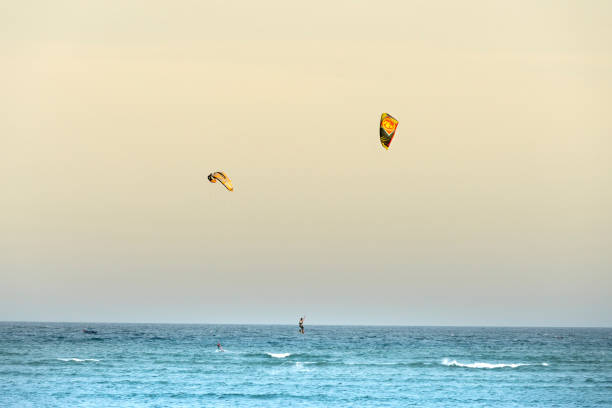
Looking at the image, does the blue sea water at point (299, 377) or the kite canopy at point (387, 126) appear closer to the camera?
the kite canopy at point (387, 126)

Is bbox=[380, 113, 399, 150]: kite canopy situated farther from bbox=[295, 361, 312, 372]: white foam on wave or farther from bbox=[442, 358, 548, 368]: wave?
bbox=[442, 358, 548, 368]: wave

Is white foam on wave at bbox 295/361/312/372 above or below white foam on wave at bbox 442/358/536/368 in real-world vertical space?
below

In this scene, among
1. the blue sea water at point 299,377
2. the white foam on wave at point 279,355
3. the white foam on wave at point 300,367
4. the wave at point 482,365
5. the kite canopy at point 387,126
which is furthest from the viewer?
the white foam on wave at point 279,355

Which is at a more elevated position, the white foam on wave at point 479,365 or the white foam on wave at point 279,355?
the white foam on wave at point 279,355

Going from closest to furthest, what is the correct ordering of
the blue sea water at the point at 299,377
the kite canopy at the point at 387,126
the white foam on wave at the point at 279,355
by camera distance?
the kite canopy at the point at 387,126 → the blue sea water at the point at 299,377 → the white foam on wave at the point at 279,355

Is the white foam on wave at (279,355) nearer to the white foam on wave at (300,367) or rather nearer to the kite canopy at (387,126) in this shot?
the white foam on wave at (300,367)

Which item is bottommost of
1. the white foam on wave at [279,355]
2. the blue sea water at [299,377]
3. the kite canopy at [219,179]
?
the blue sea water at [299,377]

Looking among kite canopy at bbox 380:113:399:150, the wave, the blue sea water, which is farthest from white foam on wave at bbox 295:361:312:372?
kite canopy at bbox 380:113:399:150

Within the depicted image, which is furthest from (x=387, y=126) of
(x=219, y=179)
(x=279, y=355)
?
(x=279, y=355)

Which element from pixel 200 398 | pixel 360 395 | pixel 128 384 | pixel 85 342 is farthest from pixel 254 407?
pixel 85 342

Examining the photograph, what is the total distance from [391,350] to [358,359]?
410 inches

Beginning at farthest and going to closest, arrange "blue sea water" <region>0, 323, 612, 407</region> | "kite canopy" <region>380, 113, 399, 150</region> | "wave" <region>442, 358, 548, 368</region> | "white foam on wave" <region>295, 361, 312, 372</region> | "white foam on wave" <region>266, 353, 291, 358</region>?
"white foam on wave" <region>266, 353, 291, 358</region>, "wave" <region>442, 358, 548, 368</region>, "white foam on wave" <region>295, 361, 312, 372</region>, "blue sea water" <region>0, 323, 612, 407</region>, "kite canopy" <region>380, 113, 399, 150</region>

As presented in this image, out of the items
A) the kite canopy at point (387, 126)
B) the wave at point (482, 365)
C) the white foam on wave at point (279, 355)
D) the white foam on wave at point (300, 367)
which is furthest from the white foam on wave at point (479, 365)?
the kite canopy at point (387, 126)

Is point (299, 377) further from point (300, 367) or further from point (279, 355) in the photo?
point (279, 355)
